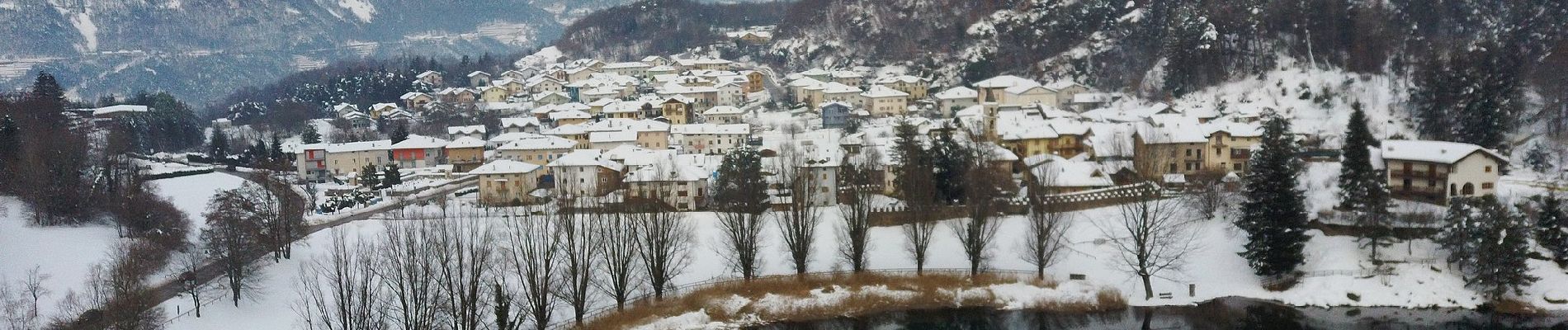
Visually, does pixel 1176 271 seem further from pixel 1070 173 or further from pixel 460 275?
pixel 460 275

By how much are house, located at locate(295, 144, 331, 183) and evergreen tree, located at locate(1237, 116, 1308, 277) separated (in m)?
35.3

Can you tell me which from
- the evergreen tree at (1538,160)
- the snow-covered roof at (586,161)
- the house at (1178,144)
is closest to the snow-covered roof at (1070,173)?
the house at (1178,144)

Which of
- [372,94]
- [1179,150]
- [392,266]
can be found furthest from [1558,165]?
[372,94]

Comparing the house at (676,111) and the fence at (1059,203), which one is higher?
the house at (676,111)

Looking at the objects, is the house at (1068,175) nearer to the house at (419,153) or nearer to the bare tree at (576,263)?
the bare tree at (576,263)

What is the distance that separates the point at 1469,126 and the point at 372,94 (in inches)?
2437

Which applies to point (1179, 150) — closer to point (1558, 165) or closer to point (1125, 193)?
point (1125, 193)

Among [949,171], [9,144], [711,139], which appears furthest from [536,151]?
[949,171]

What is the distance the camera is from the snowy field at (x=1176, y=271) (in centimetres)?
2417

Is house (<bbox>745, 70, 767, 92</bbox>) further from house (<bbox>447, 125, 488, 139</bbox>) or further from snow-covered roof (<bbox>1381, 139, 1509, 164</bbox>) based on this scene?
snow-covered roof (<bbox>1381, 139, 1509, 164</bbox>)

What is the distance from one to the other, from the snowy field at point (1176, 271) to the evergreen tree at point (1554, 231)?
41 centimetres

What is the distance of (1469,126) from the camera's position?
33.7m

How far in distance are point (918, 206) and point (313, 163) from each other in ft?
94.1

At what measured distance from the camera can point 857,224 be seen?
26.5m
